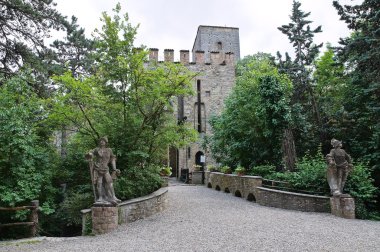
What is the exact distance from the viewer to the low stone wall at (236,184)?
1155cm

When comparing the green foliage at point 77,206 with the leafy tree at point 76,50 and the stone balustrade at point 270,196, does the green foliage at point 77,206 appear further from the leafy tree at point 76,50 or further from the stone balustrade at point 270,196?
the leafy tree at point 76,50

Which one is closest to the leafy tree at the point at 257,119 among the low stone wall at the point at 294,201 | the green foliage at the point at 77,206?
the low stone wall at the point at 294,201

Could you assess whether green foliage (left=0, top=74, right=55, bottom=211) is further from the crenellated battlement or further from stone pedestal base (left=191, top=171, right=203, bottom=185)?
the crenellated battlement

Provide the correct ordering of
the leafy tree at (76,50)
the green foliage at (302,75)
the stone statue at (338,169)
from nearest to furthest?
the stone statue at (338,169) < the green foliage at (302,75) < the leafy tree at (76,50)

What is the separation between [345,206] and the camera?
26.3ft

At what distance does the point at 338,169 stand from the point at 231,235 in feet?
14.2

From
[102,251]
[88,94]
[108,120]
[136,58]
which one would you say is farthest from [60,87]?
[102,251]

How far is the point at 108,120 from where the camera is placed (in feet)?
30.2

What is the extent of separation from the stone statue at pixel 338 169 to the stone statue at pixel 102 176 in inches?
237

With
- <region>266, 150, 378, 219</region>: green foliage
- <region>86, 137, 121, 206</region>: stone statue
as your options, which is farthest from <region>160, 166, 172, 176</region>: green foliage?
<region>86, 137, 121, 206</region>: stone statue

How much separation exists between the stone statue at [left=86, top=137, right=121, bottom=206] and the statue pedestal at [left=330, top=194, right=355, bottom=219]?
19.7 feet

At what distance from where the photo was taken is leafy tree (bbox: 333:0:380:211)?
10.5m

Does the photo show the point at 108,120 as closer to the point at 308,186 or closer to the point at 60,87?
the point at 60,87

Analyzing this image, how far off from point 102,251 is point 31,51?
9.34m
